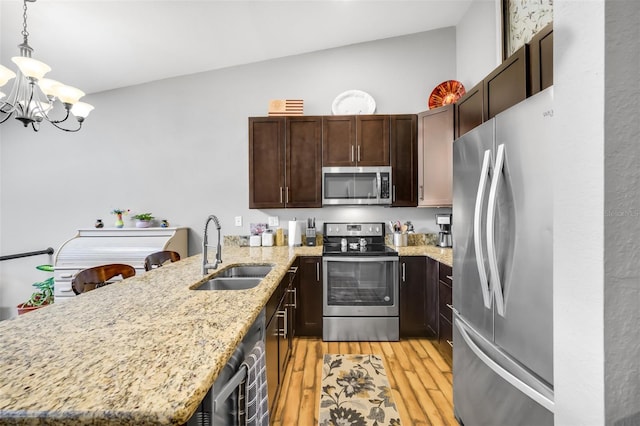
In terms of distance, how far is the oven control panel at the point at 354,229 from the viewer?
10.8 feet

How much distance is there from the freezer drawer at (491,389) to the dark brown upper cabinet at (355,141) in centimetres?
183

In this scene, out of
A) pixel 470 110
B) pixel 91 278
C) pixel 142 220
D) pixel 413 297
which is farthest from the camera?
pixel 142 220

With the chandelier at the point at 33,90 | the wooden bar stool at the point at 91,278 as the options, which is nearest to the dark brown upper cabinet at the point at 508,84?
the wooden bar stool at the point at 91,278

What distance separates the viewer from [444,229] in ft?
10.2

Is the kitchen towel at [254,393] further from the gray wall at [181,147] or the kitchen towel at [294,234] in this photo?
the gray wall at [181,147]

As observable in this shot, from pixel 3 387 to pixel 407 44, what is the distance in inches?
157

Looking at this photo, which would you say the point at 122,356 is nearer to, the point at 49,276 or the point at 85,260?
the point at 85,260

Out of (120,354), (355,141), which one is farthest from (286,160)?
(120,354)

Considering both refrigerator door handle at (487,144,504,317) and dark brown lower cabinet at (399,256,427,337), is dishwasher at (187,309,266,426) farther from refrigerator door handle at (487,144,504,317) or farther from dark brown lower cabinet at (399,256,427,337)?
dark brown lower cabinet at (399,256,427,337)

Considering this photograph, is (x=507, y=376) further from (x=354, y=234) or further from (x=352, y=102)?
(x=352, y=102)

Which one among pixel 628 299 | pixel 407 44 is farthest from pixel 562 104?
pixel 407 44

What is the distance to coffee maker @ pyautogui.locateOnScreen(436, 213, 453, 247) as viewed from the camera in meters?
3.01

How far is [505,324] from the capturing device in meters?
1.15

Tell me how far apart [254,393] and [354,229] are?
242cm
